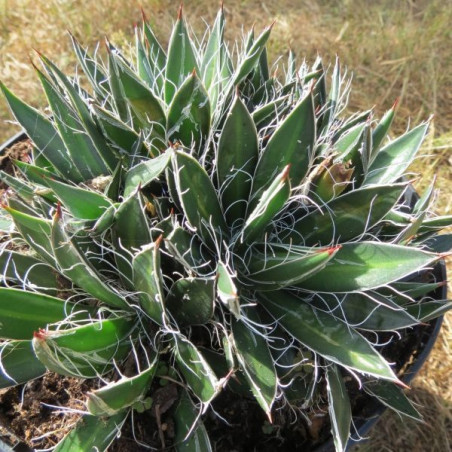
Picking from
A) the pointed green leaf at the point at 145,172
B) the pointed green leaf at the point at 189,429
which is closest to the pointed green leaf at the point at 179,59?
the pointed green leaf at the point at 145,172

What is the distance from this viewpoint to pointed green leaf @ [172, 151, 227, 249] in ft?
2.55

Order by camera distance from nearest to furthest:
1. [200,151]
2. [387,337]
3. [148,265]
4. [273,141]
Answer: [148,265]
[273,141]
[200,151]
[387,337]

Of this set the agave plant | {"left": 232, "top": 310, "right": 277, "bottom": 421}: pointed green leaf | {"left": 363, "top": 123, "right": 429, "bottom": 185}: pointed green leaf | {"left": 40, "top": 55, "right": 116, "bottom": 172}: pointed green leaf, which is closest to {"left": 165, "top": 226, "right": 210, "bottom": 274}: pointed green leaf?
the agave plant

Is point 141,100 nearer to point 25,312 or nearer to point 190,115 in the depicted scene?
point 190,115

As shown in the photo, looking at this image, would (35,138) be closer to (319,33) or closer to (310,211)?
(310,211)

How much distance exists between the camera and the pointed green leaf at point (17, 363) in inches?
31.6

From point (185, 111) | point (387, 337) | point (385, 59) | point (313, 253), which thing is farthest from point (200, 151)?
point (385, 59)

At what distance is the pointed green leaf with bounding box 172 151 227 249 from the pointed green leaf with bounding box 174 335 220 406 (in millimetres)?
159

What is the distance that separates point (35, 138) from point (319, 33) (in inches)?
60.8

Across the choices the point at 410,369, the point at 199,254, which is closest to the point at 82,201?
the point at 199,254

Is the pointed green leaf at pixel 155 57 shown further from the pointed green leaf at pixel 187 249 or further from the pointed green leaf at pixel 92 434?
the pointed green leaf at pixel 92 434

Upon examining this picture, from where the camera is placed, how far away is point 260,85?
1.08 m

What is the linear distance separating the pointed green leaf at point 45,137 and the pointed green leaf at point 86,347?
29 cm

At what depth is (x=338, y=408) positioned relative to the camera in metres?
0.83
